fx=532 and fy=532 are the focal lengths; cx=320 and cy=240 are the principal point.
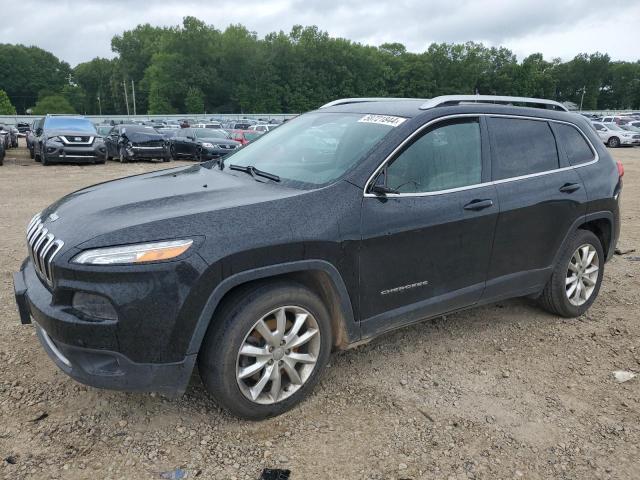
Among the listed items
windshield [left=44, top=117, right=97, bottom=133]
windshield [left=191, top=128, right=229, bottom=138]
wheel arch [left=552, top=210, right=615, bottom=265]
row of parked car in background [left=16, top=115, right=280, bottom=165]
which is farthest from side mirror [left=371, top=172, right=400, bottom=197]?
windshield [left=191, top=128, right=229, bottom=138]

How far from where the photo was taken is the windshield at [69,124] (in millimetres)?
17688

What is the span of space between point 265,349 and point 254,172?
1.25 m

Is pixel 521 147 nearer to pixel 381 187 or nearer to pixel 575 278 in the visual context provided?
pixel 575 278

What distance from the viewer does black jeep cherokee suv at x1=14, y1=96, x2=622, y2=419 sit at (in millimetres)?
2566

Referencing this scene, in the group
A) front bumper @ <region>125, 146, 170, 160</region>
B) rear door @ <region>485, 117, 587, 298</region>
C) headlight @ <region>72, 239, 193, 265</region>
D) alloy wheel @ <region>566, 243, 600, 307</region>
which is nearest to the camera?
headlight @ <region>72, 239, 193, 265</region>

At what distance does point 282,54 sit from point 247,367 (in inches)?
4123

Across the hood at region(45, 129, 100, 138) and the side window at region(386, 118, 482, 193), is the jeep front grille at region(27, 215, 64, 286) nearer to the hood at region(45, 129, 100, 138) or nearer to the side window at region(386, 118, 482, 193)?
the side window at region(386, 118, 482, 193)

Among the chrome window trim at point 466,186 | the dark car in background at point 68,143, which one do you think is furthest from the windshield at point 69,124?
the chrome window trim at point 466,186

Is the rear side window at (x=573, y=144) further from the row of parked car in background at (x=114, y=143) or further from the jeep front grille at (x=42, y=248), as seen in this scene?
the row of parked car in background at (x=114, y=143)

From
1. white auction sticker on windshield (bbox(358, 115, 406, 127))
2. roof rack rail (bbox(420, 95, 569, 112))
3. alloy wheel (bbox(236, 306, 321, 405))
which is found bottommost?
alloy wheel (bbox(236, 306, 321, 405))

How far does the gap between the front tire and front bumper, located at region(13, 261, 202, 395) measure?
0.55 feet

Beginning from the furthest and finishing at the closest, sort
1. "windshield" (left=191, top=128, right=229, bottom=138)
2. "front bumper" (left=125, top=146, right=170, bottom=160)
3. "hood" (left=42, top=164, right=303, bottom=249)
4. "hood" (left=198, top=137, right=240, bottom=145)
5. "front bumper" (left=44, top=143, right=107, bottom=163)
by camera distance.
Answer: "windshield" (left=191, top=128, right=229, bottom=138) < "hood" (left=198, top=137, right=240, bottom=145) < "front bumper" (left=125, top=146, right=170, bottom=160) < "front bumper" (left=44, top=143, right=107, bottom=163) < "hood" (left=42, top=164, right=303, bottom=249)

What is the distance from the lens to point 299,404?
317 cm

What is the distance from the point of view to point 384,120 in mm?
3502
